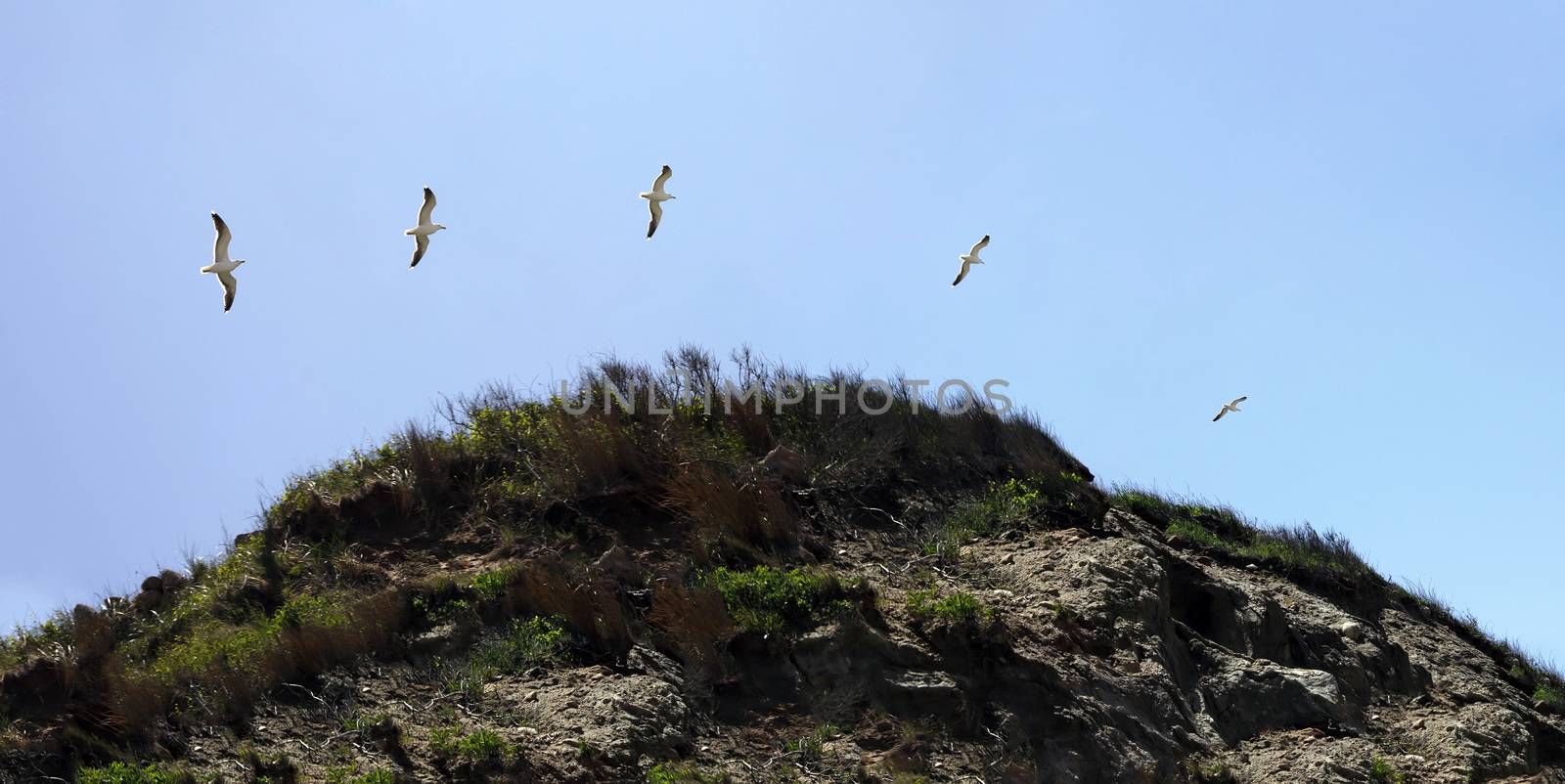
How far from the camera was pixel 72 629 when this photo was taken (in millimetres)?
14500

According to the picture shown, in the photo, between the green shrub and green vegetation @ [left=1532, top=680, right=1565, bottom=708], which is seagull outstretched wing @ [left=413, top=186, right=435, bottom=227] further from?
green vegetation @ [left=1532, top=680, right=1565, bottom=708]

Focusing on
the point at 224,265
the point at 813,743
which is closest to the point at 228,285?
the point at 224,265

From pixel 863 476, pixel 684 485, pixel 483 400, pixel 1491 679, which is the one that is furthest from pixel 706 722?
pixel 1491 679

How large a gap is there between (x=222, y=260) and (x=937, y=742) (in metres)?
9.53

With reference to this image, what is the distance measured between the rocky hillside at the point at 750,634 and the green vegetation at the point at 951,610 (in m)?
0.04

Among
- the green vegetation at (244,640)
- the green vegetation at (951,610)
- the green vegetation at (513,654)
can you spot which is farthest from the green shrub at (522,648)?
the green vegetation at (951,610)

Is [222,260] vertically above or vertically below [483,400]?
above

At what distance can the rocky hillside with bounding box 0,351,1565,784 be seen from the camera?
12.5 meters

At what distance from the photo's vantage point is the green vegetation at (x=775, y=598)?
1339cm

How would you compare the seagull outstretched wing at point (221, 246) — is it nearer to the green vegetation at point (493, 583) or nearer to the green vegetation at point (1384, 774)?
the green vegetation at point (493, 583)

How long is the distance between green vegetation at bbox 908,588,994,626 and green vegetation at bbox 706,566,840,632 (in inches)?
30.3

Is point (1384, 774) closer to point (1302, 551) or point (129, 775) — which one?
point (1302, 551)

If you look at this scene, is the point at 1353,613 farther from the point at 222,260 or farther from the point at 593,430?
the point at 222,260

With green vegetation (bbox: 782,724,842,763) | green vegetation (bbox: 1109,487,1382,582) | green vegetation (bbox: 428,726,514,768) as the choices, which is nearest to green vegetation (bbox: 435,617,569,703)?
green vegetation (bbox: 428,726,514,768)
